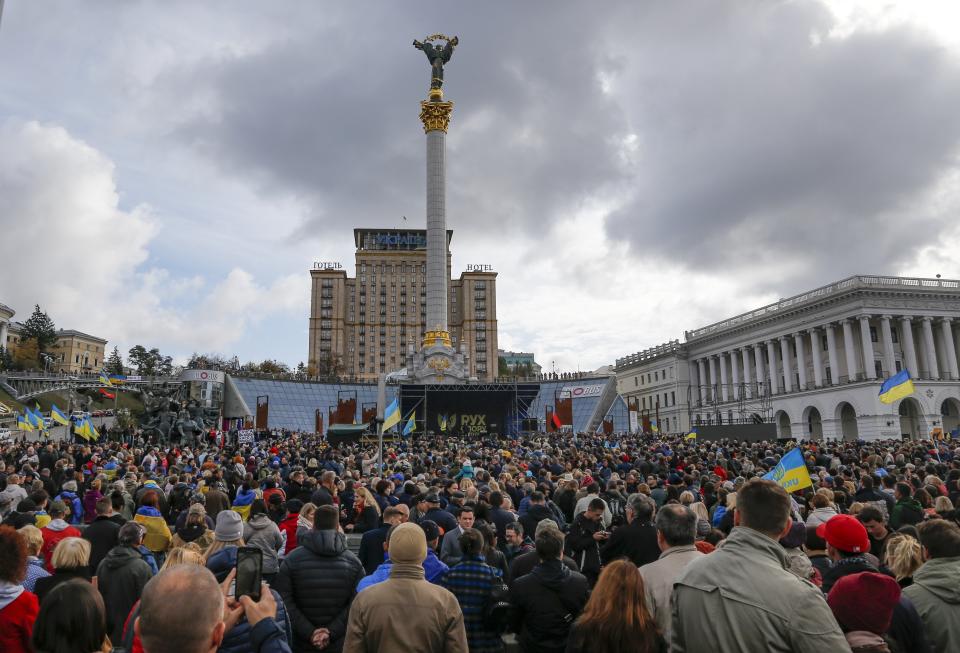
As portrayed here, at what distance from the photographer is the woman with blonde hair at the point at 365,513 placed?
9578 millimetres

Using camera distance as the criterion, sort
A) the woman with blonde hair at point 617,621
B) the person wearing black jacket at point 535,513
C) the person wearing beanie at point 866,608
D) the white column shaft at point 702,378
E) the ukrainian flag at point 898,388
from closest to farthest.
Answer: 1. the person wearing beanie at point 866,608
2. the woman with blonde hair at point 617,621
3. the person wearing black jacket at point 535,513
4. the ukrainian flag at point 898,388
5. the white column shaft at point 702,378

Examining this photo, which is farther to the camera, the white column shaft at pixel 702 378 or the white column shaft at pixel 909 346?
the white column shaft at pixel 702 378

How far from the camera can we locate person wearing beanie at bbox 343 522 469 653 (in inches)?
158

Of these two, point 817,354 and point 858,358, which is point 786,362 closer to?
point 817,354

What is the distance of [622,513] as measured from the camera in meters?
9.52

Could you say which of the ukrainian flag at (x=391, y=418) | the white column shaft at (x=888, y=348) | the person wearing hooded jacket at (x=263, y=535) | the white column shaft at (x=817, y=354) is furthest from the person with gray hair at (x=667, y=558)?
the white column shaft at (x=817, y=354)

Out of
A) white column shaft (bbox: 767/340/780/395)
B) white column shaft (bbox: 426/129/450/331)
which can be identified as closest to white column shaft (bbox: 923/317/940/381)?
white column shaft (bbox: 767/340/780/395)

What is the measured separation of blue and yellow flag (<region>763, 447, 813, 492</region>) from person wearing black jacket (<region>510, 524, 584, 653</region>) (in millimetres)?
7416

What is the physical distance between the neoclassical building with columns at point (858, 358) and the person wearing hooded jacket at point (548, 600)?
53.5 meters

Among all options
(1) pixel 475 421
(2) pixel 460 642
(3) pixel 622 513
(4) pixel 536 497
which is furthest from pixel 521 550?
(1) pixel 475 421

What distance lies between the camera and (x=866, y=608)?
3.70m

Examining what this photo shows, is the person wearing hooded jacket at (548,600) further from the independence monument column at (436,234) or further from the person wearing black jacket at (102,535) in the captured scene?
the independence monument column at (436,234)

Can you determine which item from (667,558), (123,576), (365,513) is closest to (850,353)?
(365,513)

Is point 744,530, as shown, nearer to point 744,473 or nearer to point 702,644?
point 702,644
